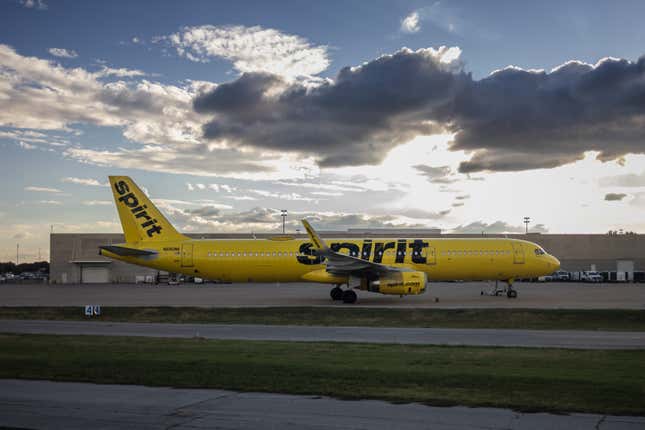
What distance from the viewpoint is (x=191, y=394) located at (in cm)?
1159

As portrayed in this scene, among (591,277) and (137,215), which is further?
(591,277)

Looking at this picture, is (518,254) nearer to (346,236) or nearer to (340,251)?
(340,251)

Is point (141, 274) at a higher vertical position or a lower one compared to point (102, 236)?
lower

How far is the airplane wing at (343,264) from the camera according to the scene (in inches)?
1437

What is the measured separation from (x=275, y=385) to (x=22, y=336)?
15294mm

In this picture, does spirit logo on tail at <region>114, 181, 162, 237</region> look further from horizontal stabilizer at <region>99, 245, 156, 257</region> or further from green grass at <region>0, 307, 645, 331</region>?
green grass at <region>0, 307, 645, 331</region>

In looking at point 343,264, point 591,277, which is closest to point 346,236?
point 591,277

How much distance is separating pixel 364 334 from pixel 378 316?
631 cm

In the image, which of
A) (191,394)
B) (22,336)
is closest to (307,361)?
(191,394)

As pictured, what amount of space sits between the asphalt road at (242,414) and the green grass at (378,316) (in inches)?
646

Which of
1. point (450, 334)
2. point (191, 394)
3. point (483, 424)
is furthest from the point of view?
point (450, 334)

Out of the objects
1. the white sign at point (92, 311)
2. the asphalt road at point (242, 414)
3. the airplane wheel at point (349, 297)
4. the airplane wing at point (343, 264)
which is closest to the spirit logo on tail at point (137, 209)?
the white sign at point (92, 311)

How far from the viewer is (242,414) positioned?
9.91 m

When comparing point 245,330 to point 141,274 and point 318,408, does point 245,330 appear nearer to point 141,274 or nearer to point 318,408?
point 318,408
